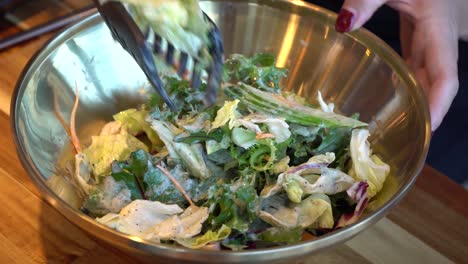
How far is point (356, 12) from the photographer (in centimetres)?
84

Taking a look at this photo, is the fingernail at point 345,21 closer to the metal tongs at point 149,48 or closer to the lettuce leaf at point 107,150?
the metal tongs at point 149,48

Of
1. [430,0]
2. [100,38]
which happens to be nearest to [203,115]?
[100,38]

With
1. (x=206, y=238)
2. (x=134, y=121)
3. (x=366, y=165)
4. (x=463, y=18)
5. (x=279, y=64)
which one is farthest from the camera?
(x=463, y=18)

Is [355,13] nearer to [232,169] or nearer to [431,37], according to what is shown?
[431,37]

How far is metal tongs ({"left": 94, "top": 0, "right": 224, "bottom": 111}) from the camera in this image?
2.07 feet

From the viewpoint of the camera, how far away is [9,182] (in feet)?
2.69

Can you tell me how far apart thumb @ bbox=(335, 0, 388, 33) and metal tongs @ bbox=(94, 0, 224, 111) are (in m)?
0.26

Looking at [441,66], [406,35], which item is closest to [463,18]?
[406,35]

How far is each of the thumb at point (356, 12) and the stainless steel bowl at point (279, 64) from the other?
0.14 feet

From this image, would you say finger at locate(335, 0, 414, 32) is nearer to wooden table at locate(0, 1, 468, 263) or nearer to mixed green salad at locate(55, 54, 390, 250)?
mixed green salad at locate(55, 54, 390, 250)

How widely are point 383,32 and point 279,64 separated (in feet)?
1.23

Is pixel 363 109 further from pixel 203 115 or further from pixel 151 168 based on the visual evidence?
pixel 151 168

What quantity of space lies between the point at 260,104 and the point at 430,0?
1.25 ft

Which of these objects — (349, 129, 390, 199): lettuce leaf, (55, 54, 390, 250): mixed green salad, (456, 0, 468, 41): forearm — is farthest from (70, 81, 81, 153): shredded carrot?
(456, 0, 468, 41): forearm
